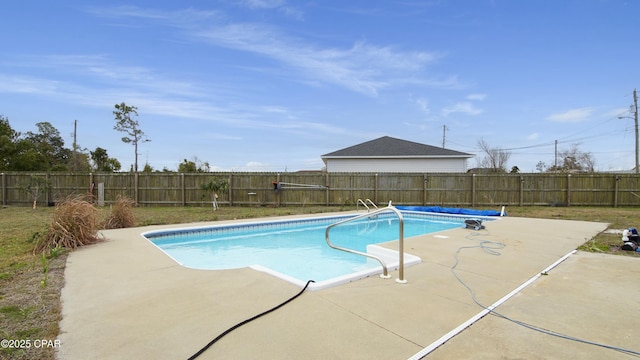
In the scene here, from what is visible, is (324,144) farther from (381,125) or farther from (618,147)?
(618,147)

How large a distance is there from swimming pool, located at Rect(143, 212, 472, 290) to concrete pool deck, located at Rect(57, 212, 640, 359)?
0.57m

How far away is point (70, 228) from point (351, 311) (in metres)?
5.67

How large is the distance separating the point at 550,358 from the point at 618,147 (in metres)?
40.3

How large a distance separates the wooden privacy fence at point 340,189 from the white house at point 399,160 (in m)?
3.86

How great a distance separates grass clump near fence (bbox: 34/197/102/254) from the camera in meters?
5.37

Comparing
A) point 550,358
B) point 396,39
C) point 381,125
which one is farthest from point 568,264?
point 381,125

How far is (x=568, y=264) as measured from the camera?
4410 millimetres

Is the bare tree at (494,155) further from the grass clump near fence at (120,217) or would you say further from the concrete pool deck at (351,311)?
the grass clump near fence at (120,217)

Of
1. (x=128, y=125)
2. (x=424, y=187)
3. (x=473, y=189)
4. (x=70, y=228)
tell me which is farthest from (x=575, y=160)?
(x=128, y=125)

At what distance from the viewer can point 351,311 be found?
8.92 feet

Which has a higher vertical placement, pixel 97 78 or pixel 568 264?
pixel 97 78

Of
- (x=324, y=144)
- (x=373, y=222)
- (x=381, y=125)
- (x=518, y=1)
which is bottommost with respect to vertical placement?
(x=373, y=222)

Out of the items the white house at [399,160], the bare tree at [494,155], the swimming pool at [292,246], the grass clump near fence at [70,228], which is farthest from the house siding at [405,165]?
the bare tree at [494,155]

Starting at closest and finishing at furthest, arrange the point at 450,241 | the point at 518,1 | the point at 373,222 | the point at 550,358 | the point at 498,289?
the point at 550,358
the point at 498,289
the point at 450,241
the point at 518,1
the point at 373,222
